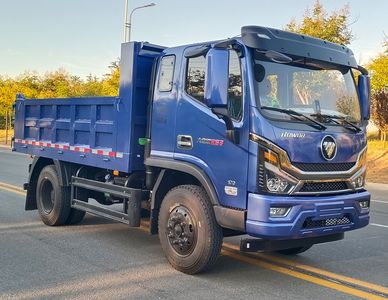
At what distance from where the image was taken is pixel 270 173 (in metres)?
4.71

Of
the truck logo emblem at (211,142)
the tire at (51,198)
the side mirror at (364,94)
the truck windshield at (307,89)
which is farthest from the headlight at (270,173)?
the tire at (51,198)

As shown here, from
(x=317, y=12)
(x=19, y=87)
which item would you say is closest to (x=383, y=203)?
(x=317, y=12)

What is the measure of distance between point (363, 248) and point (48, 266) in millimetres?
4182

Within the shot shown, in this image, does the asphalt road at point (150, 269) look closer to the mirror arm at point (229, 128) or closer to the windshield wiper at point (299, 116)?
the mirror arm at point (229, 128)

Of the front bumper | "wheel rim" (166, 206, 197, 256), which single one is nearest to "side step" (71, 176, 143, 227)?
"wheel rim" (166, 206, 197, 256)

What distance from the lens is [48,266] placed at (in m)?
5.50

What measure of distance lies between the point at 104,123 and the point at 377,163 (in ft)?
58.6

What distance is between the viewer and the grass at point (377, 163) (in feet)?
62.0

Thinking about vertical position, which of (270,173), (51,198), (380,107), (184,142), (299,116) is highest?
(380,107)

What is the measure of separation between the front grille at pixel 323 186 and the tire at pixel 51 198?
4024mm

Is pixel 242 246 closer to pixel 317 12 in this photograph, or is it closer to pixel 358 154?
pixel 358 154

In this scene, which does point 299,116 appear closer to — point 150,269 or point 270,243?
point 270,243

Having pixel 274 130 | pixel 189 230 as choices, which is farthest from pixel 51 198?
pixel 274 130

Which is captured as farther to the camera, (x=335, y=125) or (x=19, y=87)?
(x=19, y=87)
